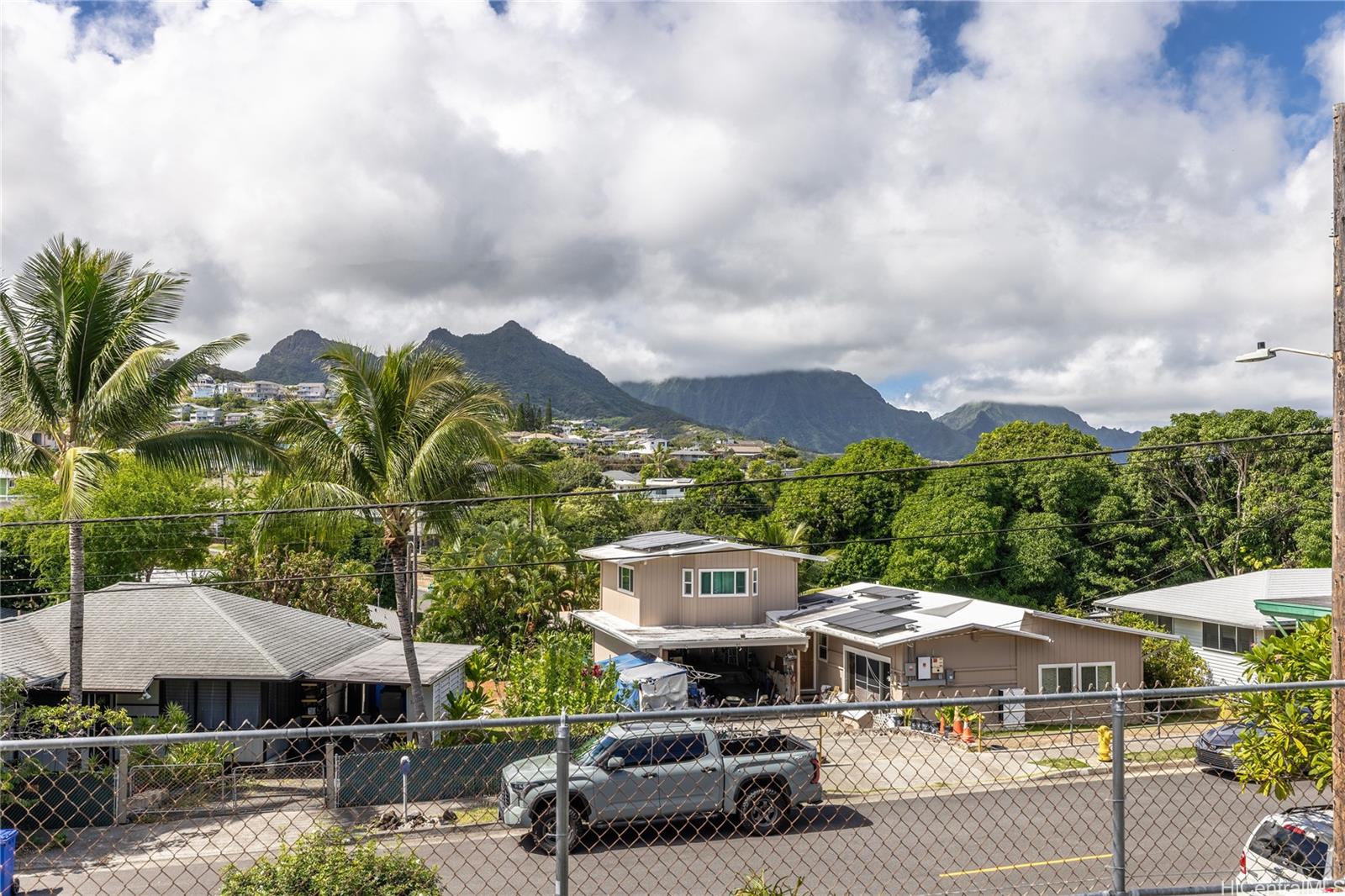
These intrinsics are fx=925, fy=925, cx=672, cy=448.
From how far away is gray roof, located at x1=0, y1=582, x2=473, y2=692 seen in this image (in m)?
19.4

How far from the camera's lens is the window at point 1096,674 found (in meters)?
26.5

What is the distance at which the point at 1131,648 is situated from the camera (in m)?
26.8

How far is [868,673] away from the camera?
2769 cm

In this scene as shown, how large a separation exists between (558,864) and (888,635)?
23.2 meters

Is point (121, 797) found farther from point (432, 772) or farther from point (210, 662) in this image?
point (210, 662)

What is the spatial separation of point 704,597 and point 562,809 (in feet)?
Result: 93.0

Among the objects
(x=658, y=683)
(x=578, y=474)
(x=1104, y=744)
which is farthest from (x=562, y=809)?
(x=578, y=474)

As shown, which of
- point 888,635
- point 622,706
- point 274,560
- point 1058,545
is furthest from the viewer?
point 1058,545

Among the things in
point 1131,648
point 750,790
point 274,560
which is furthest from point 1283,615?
point 274,560

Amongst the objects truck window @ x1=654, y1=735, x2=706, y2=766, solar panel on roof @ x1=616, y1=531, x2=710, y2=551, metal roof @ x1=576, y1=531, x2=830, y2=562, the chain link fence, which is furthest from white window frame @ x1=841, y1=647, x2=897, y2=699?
truck window @ x1=654, y1=735, x2=706, y2=766

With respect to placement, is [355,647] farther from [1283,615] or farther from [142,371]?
[1283,615]

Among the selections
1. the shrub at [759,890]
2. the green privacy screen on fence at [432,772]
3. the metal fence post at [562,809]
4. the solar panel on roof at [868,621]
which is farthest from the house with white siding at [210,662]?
the metal fence post at [562,809]

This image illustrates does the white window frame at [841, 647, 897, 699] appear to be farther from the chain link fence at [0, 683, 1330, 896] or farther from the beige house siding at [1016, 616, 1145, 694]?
the chain link fence at [0, 683, 1330, 896]

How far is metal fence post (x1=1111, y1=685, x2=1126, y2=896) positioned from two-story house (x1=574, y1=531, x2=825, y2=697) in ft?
84.5
